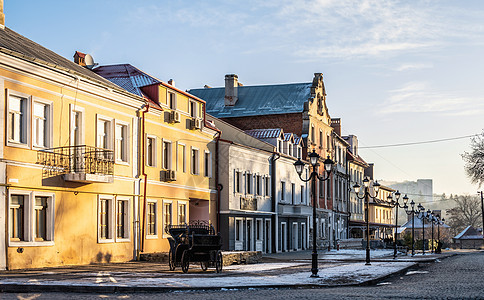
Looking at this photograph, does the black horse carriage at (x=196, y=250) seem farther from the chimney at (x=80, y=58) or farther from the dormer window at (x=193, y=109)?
the chimney at (x=80, y=58)

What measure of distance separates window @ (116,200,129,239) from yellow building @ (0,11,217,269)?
0.04m

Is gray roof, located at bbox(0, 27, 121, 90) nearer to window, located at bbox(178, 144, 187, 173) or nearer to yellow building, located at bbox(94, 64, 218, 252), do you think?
yellow building, located at bbox(94, 64, 218, 252)

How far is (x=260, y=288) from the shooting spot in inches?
662

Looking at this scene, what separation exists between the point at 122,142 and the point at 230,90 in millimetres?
27617

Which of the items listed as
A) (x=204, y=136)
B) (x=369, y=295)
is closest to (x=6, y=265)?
(x=369, y=295)

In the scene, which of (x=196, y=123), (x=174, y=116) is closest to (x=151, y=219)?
(x=174, y=116)

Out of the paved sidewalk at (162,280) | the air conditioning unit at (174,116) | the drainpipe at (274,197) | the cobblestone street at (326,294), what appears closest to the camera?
the cobblestone street at (326,294)

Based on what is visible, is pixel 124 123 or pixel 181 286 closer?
pixel 181 286

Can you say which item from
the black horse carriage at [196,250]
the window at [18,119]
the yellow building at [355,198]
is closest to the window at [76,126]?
the window at [18,119]

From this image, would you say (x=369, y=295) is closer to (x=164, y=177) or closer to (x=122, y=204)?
(x=122, y=204)

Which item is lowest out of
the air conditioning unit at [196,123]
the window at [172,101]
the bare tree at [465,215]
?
the bare tree at [465,215]

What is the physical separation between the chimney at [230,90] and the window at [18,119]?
33.3 meters

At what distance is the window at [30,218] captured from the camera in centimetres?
2169

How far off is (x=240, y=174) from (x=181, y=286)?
23913 millimetres
